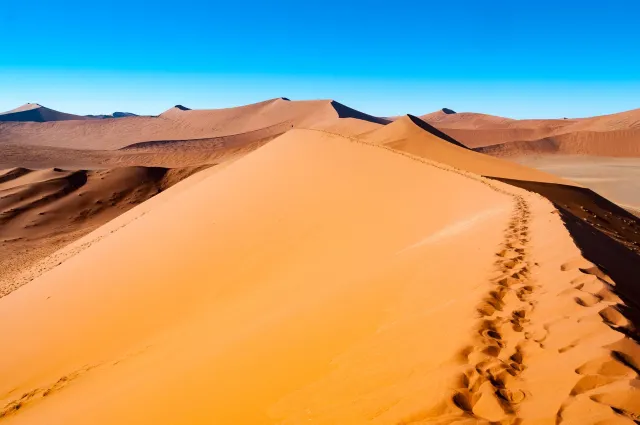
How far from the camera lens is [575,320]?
10.4ft

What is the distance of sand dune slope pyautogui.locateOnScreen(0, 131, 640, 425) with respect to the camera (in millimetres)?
2709

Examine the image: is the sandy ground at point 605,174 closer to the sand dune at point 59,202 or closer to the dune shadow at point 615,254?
the dune shadow at point 615,254

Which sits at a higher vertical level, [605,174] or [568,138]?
[568,138]

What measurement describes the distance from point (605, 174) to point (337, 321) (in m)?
43.6

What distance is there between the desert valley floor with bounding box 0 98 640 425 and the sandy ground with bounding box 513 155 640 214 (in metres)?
16.2

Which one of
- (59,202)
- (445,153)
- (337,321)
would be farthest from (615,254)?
(59,202)

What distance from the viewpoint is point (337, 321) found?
4.40m

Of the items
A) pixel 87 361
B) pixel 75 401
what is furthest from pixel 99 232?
pixel 75 401

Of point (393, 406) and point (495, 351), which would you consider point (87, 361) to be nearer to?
point (393, 406)

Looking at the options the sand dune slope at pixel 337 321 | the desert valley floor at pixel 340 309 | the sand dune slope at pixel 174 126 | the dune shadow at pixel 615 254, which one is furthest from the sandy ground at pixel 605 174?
the sand dune slope at pixel 174 126

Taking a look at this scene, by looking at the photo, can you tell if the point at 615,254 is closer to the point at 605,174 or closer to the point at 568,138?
the point at 605,174

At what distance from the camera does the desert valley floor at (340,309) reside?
9.03 ft

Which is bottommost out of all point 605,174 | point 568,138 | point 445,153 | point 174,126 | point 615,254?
point 615,254

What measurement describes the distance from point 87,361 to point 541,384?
6.08 metres
